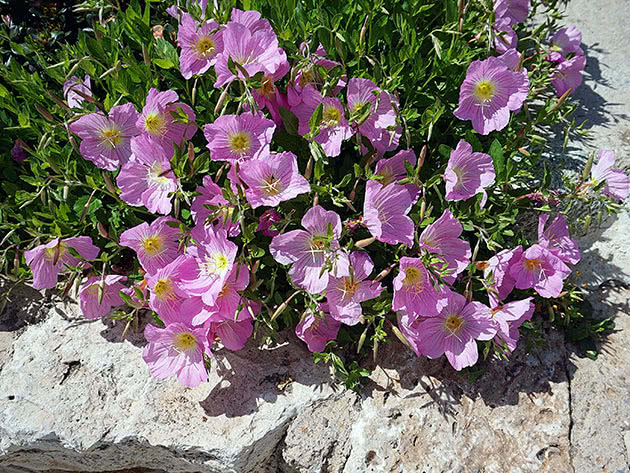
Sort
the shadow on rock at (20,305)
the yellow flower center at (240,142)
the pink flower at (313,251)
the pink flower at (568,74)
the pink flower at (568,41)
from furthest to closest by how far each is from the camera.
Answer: the pink flower at (568,41) → the pink flower at (568,74) → the shadow on rock at (20,305) → the yellow flower center at (240,142) → the pink flower at (313,251)

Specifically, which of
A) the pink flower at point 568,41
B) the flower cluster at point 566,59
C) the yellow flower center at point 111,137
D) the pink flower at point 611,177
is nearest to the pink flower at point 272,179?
the yellow flower center at point 111,137

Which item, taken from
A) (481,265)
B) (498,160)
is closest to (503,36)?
(498,160)

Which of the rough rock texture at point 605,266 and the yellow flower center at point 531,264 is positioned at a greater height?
the yellow flower center at point 531,264

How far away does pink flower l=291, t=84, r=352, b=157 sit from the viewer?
200 centimetres

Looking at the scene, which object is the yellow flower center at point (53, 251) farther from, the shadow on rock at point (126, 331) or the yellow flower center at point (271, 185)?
the yellow flower center at point (271, 185)

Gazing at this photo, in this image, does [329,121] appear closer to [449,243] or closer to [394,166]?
[394,166]

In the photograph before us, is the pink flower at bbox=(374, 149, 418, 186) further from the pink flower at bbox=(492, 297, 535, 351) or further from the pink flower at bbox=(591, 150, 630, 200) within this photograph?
the pink flower at bbox=(591, 150, 630, 200)

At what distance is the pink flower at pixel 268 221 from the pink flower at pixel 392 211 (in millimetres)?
303

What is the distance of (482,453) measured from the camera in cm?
203

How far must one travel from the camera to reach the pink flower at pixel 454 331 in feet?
6.57

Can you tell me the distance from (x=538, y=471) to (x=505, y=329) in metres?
0.44

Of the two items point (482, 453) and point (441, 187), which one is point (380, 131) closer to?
point (441, 187)

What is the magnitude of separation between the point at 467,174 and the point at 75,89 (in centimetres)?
130

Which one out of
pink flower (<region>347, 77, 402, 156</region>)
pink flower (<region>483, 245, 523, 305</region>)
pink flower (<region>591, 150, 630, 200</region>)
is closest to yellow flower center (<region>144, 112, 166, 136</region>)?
pink flower (<region>347, 77, 402, 156</region>)
